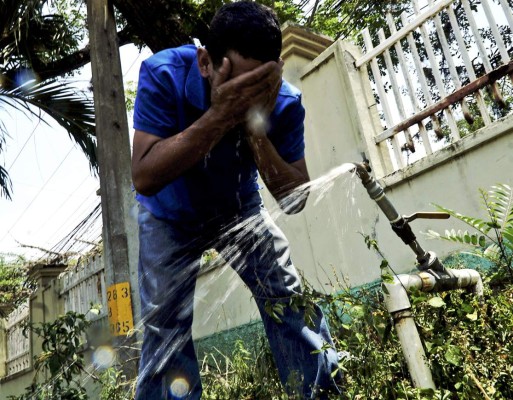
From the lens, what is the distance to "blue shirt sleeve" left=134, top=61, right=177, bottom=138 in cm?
182

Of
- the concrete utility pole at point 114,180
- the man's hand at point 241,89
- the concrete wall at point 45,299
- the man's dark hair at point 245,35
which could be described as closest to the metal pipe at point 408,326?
the man's hand at point 241,89

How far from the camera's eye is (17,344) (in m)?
10.6

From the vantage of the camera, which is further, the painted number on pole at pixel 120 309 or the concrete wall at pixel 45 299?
the concrete wall at pixel 45 299

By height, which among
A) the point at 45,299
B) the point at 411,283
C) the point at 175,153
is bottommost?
the point at 411,283

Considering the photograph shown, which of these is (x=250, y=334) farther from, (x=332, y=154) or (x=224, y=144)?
(x=224, y=144)

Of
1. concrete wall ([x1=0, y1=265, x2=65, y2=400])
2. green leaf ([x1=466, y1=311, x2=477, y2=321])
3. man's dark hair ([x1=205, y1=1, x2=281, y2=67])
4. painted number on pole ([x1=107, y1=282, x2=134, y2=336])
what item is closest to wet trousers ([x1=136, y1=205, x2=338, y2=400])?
green leaf ([x1=466, y1=311, x2=477, y2=321])

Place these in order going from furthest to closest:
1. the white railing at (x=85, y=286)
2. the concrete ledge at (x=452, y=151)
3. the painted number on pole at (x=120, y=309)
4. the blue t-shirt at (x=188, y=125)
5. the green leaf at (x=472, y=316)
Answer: the white railing at (x=85, y=286)
the painted number on pole at (x=120, y=309)
the concrete ledge at (x=452, y=151)
the blue t-shirt at (x=188, y=125)
the green leaf at (x=472, y=316)

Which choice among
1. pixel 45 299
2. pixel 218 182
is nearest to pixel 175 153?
pixel 218 182

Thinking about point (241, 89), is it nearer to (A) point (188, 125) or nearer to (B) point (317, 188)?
(A) point (188, 125)

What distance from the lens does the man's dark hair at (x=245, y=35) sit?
1.66 m

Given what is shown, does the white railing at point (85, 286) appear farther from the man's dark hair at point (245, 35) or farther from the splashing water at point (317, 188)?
the man's dark hair at point (245, 35)

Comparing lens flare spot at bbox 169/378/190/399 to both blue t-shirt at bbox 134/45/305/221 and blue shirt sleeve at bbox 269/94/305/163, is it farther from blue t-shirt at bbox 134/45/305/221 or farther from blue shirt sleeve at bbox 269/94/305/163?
blue shirt sleeve at bbox 269/94/305/163

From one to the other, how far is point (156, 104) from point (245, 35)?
41 centimetres

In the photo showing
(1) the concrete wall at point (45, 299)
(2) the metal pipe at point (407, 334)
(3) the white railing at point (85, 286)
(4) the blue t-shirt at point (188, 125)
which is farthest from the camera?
(1) the concrete wall at point (45, 299)
